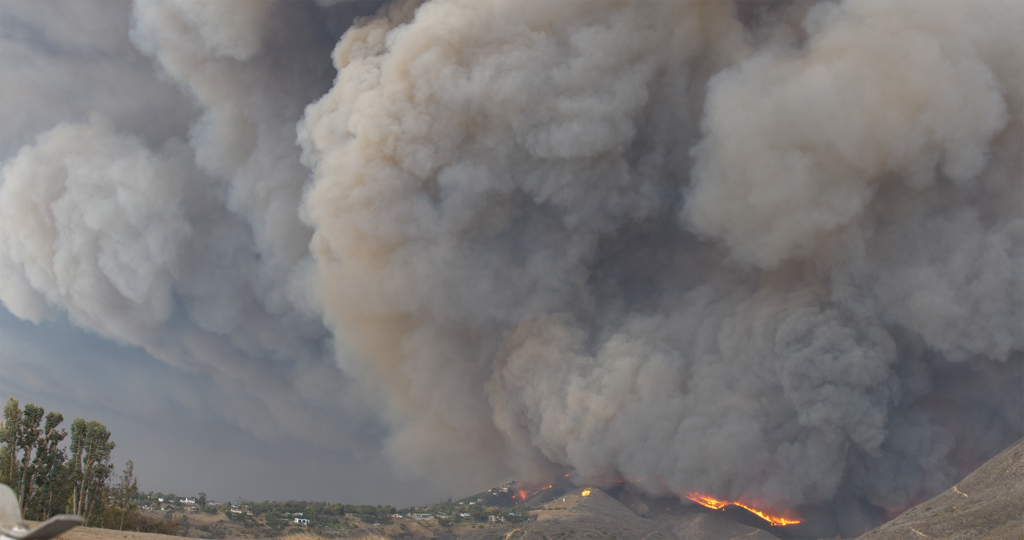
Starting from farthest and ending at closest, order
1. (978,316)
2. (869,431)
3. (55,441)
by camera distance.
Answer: (869,431) < (978,316) < (55,441)

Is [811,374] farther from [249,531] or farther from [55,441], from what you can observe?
[55,441]

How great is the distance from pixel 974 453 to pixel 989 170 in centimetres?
1639

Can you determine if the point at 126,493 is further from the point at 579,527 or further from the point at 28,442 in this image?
the point at 579,527

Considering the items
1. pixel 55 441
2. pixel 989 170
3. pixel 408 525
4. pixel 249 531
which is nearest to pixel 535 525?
pixel 408 525

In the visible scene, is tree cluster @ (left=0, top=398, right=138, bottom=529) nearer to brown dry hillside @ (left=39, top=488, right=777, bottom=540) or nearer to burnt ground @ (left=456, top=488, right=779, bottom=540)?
brown dry hillside @ (left=39, top=488, right=777, bottom=540)

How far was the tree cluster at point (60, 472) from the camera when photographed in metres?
26.6

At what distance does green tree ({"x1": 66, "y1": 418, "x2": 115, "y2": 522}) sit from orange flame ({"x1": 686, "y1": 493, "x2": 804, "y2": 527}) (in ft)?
114

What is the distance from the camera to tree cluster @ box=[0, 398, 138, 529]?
26578 mm

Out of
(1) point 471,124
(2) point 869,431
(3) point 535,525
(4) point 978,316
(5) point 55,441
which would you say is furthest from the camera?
(1) point 471,124

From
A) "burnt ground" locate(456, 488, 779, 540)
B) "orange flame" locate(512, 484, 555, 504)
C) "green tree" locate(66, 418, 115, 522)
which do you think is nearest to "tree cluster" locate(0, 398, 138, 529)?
"green tree" locate(66, 418, 115, 522)

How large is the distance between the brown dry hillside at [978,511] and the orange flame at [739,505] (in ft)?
37.6

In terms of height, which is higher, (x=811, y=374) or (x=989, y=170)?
(x=989, y=170)

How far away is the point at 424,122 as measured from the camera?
1528 inches

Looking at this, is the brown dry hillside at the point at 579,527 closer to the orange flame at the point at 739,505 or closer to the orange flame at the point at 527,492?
the orange flame at the point at 739,505
